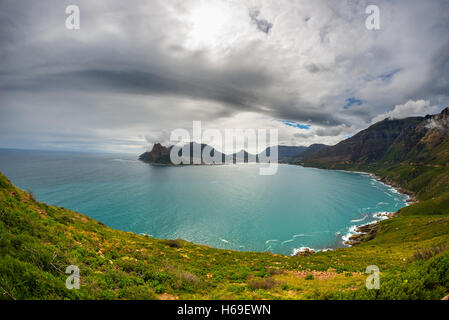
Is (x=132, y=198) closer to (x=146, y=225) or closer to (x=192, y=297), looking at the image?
(x=146, y=225)

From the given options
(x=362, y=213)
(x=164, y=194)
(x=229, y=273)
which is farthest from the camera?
(x=164, y=194)

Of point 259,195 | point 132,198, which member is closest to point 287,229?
point 259,195
